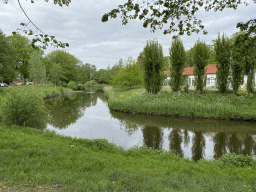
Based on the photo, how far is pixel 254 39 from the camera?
3.61 m

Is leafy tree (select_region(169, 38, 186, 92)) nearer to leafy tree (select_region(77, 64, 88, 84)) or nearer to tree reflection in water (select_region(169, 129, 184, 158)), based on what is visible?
tree reflection in water (select_region(169, 129, 184, 158))

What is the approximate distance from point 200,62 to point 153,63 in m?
5.73

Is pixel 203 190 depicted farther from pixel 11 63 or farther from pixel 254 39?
pixel 11 63

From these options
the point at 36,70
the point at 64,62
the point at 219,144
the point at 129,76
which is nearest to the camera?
the point at 219,144

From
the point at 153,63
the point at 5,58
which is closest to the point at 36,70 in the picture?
the point at 5,58

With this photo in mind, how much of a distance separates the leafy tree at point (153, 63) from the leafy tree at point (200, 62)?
4.34 m

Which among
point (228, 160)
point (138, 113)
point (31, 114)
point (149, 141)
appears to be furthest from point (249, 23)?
point (138, 113)

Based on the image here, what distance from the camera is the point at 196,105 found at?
15445 millimetres

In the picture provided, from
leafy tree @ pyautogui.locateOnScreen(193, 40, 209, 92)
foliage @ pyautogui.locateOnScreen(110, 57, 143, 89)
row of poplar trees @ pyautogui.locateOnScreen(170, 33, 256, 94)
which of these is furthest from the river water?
foliage @ pyautogui.locateOnScreen(110, 57, 143, 89)

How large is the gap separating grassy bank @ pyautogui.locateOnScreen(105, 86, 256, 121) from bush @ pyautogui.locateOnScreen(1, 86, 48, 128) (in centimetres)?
1025

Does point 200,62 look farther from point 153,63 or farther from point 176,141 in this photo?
point 176,141

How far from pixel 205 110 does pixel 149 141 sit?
847cm

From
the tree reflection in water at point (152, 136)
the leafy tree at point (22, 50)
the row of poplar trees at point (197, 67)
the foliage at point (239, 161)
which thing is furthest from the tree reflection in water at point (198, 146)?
the leafy tree at point (22, 50)

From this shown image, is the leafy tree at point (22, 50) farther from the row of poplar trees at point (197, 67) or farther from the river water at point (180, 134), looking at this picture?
the river water at point (180, 134)
